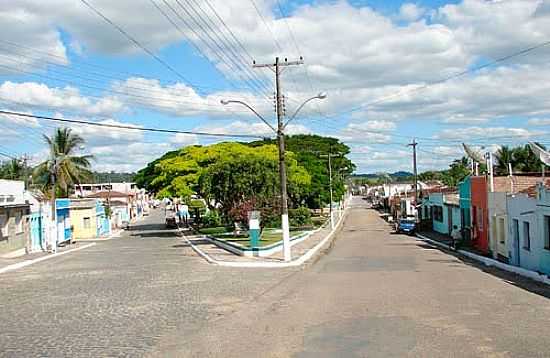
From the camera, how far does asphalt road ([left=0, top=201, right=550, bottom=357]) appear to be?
420 inches

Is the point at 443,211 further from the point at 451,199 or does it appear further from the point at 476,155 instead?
the point at 476,155

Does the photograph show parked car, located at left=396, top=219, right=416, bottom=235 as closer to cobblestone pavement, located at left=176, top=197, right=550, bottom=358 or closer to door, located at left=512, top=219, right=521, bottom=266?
door, located at left=512, top=219, right=521, bottom=266

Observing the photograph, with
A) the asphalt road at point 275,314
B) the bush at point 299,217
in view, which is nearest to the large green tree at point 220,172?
the bush at point 299,217

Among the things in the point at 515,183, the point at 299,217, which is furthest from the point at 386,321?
the point at 299,217

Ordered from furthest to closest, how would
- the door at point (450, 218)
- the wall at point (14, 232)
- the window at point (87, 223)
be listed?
the window at point (87, 223) < the door at point (450, 218) < the wall at point (14, 232)

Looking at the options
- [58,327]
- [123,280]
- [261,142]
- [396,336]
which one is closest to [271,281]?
[123,280]

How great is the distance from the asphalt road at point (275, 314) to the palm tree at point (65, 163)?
3764 centimetres

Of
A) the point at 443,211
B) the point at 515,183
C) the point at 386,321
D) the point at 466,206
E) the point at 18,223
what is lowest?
the point at 386,321

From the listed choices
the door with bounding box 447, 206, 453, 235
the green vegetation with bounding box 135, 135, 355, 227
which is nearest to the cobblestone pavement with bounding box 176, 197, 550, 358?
the green vegetation with bounding box 135, 135, 355, 227

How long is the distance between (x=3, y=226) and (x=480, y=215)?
1014 inches

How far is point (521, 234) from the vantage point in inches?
1102

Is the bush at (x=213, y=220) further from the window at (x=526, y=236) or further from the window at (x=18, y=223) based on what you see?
the window at (x=526, y=236)

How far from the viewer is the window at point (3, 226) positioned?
37188 millimetres

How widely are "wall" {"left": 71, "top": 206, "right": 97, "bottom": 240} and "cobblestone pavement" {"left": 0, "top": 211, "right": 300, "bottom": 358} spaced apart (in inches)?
1495
